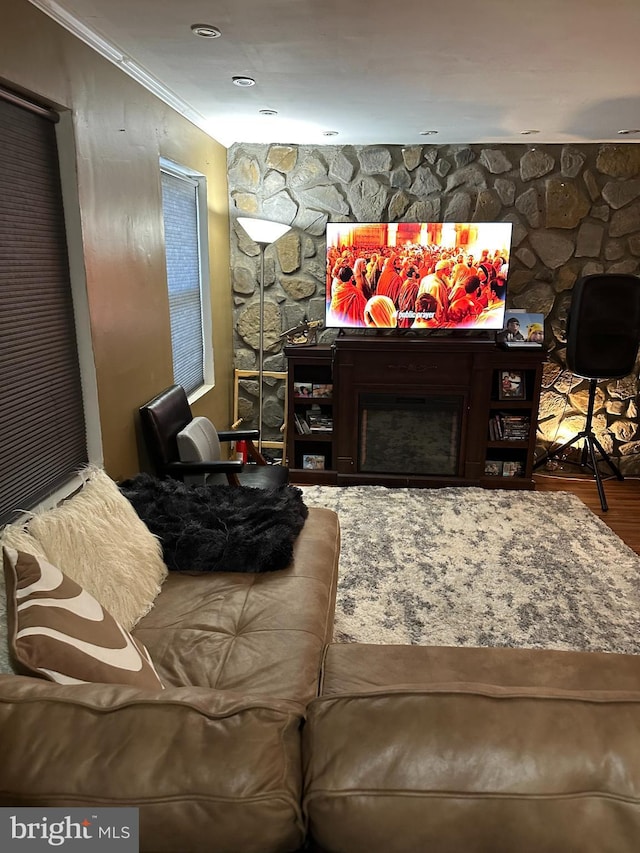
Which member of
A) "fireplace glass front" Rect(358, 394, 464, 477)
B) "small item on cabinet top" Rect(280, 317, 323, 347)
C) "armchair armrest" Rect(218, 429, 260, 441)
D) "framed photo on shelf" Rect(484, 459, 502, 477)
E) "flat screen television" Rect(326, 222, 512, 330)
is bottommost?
"framed photo on shelf" Rect(484, 459, 502, 477)

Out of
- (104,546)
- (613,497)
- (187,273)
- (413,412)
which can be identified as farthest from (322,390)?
(104,546)

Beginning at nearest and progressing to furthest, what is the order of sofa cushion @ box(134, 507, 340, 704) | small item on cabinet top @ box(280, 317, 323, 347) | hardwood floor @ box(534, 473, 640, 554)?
sofa cushion @ box(134, 507, 340, 704) < hardwood floor @ box(534, 473, 640, 554) < small item on cabinet top @ box(280, 317, 323, 347)

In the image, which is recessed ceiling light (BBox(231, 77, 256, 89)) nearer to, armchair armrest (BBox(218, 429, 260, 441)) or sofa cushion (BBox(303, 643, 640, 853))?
armchair armrest (BBox(218, 429, 260, 441))

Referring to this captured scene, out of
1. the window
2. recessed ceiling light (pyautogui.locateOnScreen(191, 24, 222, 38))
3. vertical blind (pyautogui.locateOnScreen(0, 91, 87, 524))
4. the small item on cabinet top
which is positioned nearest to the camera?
vertical blind (pyautogui.locateOnScreen(0, 91, 87, 524))

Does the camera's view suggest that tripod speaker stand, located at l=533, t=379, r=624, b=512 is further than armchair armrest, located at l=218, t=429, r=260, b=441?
Yes

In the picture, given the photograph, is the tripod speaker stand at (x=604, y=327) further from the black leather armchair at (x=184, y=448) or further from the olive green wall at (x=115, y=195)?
the olive green wall at (x=115, y=195)

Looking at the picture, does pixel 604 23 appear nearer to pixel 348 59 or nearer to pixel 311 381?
pixel 348 59

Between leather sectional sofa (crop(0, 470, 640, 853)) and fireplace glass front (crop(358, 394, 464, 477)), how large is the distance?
128 inches

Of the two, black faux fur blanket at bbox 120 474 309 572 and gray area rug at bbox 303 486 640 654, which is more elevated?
black faux fur blanket at bbox 120 474 309 572

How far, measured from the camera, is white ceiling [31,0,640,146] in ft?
6.20

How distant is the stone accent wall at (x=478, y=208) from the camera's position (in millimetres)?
4023

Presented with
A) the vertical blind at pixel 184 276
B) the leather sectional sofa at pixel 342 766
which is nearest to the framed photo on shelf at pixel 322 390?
the vertical blind at pixel 184 276

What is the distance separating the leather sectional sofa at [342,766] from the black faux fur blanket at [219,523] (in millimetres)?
1142

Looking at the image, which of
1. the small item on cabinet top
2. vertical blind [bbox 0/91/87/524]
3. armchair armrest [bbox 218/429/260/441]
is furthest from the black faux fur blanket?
the small item on cabinet top
